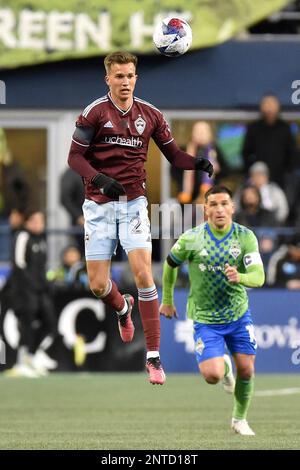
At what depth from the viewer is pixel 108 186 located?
11.3 m

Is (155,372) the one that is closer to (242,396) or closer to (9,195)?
(242,396)

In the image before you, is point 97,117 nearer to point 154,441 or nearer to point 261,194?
point 154,441

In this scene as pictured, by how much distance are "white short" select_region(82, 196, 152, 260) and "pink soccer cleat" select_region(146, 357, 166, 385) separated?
3.03 ft

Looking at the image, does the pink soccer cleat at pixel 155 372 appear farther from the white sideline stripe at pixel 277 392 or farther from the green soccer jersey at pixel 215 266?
the white sideline stripe at pixel 277 392

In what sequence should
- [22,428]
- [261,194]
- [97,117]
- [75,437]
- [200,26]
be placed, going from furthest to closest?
[200,26]
[261,194]
[22,428]
[75,437]
[97,117]

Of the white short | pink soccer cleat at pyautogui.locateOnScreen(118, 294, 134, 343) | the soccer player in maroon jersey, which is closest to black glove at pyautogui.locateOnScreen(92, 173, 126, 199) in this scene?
the soccer player in maroon jersey

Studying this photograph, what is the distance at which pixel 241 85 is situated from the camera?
22.1m

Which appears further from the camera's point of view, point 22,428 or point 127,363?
point 127,363

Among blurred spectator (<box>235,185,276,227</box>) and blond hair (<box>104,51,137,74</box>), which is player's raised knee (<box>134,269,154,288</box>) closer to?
blond hair (<box>104,51,137,74</box>)

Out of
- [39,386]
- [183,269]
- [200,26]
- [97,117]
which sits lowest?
[39,386]

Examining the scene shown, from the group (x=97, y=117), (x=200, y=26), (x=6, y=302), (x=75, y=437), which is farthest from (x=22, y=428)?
(x=200, y=26)

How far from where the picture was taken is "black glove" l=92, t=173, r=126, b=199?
447 inches
